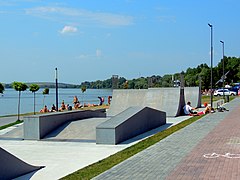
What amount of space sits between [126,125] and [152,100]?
43.2 ft

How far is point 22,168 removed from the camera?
9.24m

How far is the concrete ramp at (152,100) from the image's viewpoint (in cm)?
2669

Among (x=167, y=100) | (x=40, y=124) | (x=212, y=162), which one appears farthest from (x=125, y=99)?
(x=212, y=162)

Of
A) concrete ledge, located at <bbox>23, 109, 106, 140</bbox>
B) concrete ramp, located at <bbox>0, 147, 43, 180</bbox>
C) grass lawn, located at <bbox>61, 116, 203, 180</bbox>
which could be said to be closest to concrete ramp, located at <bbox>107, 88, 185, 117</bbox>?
concrete ledge, located at <bbox>23, 109, 106, 140</bbox>

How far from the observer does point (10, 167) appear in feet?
28.6

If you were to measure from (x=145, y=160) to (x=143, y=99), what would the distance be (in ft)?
60.4

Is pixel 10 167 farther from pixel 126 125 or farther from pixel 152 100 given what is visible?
pixel 152 100

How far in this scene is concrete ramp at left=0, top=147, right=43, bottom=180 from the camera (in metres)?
8.38

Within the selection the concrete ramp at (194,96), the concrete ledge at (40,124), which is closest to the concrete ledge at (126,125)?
the concrete ledge at (40,124)

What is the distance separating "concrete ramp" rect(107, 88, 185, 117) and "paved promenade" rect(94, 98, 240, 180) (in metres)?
11.6

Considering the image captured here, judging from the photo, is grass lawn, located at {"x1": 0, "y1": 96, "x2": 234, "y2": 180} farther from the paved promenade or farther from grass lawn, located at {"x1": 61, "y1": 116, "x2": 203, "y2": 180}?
the paved promenade

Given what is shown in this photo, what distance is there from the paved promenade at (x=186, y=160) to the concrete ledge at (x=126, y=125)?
1508 mm

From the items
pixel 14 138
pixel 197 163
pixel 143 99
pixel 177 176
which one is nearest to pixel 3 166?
pixel 177 176

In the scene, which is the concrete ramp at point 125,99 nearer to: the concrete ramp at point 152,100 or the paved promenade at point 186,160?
the concrete ramp at point 152,100
